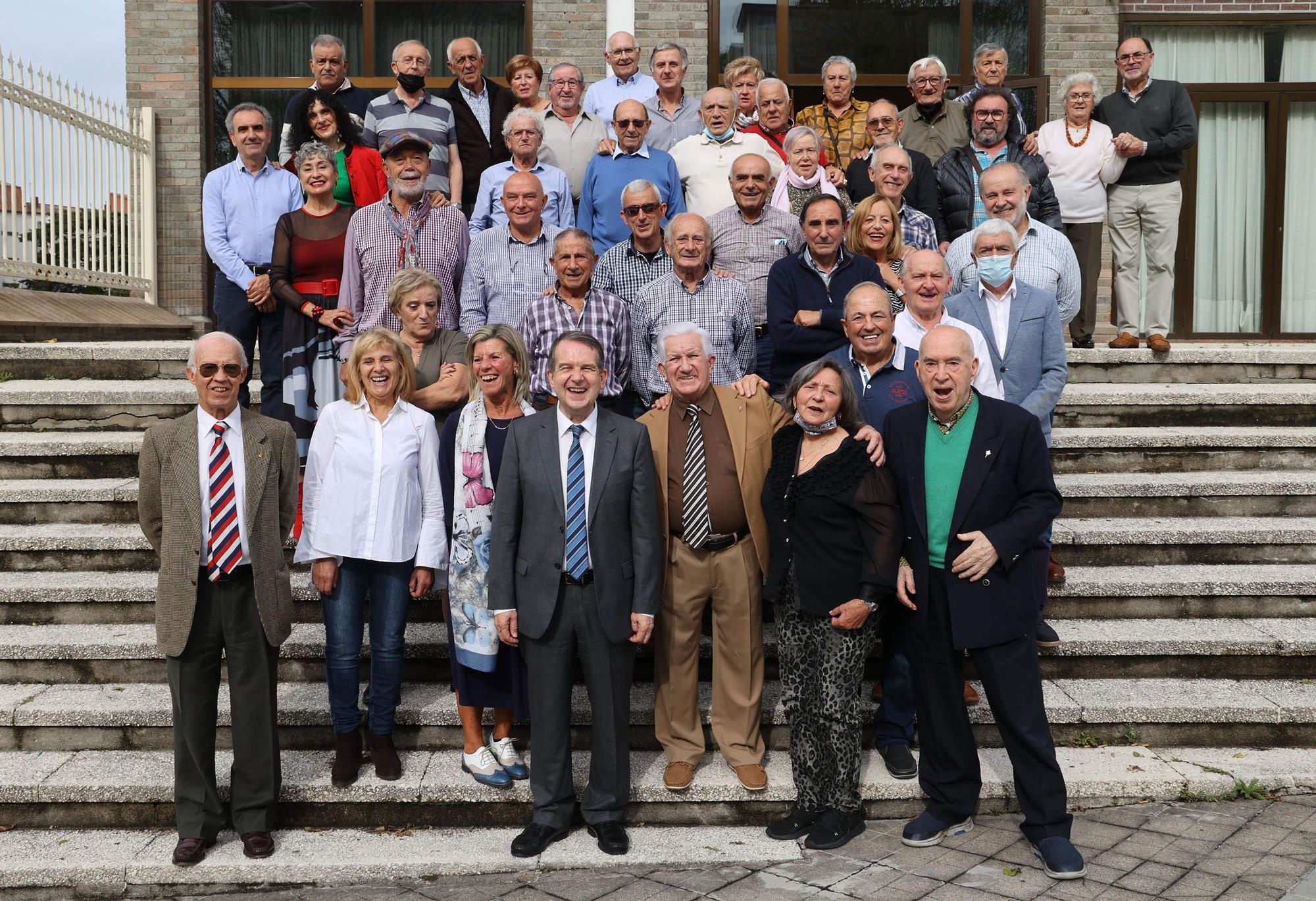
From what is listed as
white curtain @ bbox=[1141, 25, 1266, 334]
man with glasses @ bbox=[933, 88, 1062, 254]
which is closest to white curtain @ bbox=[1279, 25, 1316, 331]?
white curtain @ bbox=[1141, 25, 1266, 334]

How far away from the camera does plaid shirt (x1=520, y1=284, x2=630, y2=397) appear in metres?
5.58

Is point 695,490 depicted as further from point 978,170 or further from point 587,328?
point 978,170

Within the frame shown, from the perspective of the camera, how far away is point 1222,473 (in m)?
7.25

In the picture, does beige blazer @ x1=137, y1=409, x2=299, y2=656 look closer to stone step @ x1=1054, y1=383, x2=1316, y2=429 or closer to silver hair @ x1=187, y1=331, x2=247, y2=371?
silver hair @ x1=187, y1=331, x2=247, y2=371

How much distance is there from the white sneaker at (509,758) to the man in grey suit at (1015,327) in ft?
8.50

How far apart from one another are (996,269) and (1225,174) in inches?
289

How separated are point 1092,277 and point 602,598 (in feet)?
17.9

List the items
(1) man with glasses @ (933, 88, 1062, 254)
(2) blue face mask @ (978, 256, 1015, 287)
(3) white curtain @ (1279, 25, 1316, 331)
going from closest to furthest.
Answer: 1. (2) blue face mask @ (978, 256, 1015, 287)
2. (1) man with glasses @ (933, 88, 1062, 254)
3. (3) white curtain @ (1279, 25, 1316, 331)

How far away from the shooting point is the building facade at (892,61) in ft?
35.0

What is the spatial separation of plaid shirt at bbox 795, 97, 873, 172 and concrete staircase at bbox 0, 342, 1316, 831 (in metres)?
2.11

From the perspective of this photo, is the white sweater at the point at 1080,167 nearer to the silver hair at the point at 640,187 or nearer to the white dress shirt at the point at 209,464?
the silver hair at the point at 640,187

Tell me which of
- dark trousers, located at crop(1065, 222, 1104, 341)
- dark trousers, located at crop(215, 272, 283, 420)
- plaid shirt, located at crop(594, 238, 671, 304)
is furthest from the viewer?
dark trousers, located at crop(1065, 222, 1104, 341)

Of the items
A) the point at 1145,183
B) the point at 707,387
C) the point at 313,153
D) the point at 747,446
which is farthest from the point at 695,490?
the point at 1145,183

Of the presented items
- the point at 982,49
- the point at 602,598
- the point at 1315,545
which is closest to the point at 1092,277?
the point at 982,49
